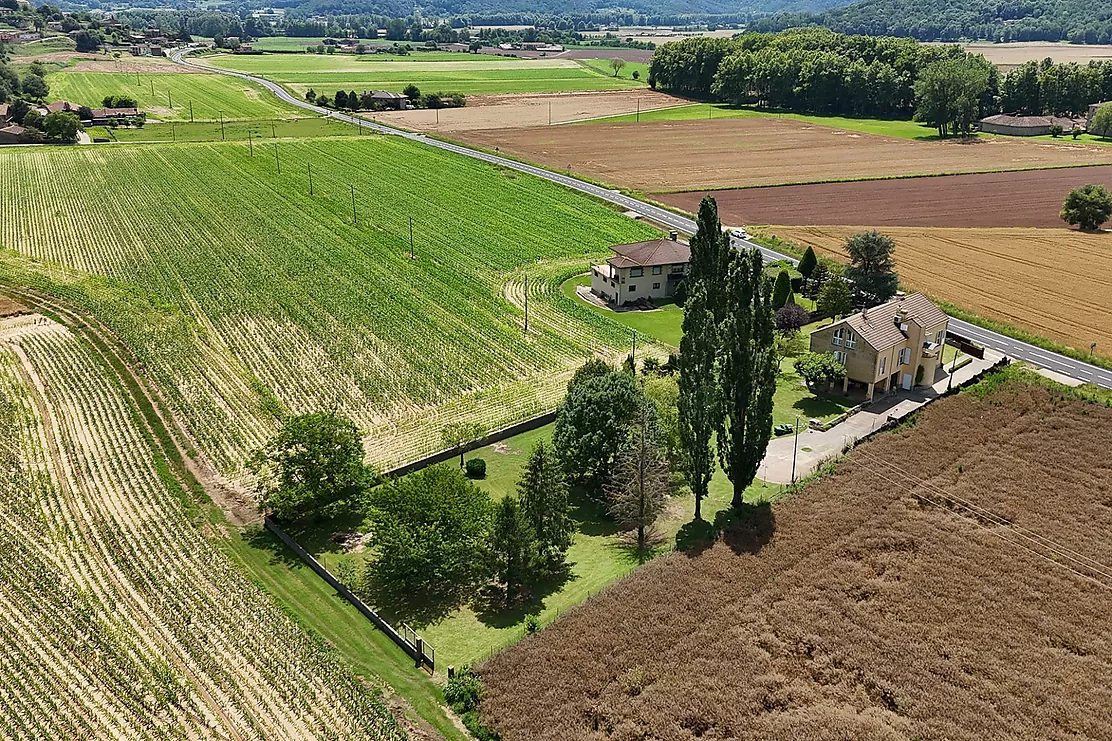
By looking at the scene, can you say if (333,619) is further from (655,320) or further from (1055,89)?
(1055,89)

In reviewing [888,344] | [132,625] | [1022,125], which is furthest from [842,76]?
[132,625]

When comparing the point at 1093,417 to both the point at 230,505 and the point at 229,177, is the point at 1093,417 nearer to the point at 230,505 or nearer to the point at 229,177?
the point at 230,505

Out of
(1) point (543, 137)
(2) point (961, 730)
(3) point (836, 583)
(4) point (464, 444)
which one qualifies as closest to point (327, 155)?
(1) point (543, 137)

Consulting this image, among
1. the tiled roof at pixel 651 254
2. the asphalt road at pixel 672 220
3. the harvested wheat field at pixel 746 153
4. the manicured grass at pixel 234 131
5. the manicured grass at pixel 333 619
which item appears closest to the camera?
the manicured grass at pixel 333 619

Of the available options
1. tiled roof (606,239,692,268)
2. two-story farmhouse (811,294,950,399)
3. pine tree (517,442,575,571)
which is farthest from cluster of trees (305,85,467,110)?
pine tree (517,442,575,571)

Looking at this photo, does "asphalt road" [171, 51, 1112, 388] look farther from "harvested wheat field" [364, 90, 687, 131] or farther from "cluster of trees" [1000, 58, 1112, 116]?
"cluster of trees" [1000, 58, 1112, 116]

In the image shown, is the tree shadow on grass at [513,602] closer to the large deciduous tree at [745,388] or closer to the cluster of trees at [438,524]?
the cluster of trees at [438,524]

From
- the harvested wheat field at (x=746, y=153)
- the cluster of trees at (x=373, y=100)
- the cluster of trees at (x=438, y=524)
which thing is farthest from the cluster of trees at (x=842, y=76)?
the cluster of trees at (x=438, y=524)
